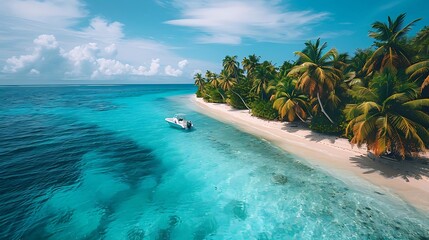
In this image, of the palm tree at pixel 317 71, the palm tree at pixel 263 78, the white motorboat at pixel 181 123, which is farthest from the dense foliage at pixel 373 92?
the white motorboat at pixel 181 123

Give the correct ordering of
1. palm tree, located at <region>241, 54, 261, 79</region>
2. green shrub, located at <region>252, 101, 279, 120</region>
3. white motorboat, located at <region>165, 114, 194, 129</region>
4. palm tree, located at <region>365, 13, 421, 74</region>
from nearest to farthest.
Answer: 1. palm tree, located at <region>365, 13, 421, 74</region>
2. white motorboat, located at <region>165, 114, 194, 129</region>
3. green shrub, located at <region>252, 101, 279, 120</region>
4. palm tree, located at <region>241, 54, 261, 79</region>

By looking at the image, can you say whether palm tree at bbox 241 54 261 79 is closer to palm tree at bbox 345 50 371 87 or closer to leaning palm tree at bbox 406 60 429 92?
palm tree at bbox 345 50 371 87

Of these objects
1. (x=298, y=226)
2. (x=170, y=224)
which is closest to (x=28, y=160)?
(x=170, y=224)

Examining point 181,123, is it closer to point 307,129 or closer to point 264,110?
point 264,110

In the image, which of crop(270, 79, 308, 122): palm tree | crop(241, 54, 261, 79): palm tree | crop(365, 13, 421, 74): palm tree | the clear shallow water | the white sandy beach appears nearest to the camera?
the clear shallow water

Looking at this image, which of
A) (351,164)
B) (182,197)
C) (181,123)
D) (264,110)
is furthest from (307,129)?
(182,197)

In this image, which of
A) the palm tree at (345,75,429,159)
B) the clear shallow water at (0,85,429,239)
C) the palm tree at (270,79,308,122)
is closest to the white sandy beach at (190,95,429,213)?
the clear shallow water at (0,85,429,239)
